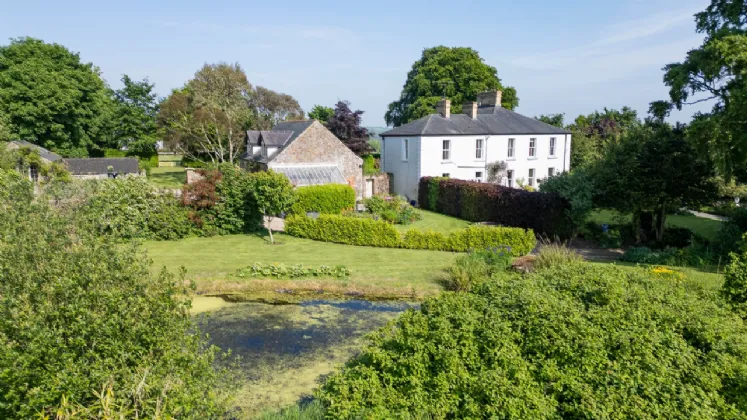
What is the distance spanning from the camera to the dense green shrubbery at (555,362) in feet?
19.9

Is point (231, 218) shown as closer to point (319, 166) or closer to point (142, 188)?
point (142, 188)

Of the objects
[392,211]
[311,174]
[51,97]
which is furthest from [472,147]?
[51,97]

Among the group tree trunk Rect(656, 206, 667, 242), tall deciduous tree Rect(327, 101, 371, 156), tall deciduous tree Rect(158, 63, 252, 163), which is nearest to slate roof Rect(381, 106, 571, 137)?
tall deciduous tree Rect(327, 101, 371, 156)

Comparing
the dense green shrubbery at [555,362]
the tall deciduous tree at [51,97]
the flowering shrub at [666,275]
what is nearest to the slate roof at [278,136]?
the tall deciduous tree at [51,97]

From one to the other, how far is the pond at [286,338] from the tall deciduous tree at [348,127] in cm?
3472

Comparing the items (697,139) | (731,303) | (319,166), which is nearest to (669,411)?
(731,303)

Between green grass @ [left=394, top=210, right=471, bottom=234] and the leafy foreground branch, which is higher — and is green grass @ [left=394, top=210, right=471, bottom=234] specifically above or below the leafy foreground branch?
below

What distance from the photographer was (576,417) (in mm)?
6109

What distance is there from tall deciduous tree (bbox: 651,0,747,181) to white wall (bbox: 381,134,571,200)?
15.9 meters

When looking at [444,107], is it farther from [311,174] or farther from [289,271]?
[289,271]

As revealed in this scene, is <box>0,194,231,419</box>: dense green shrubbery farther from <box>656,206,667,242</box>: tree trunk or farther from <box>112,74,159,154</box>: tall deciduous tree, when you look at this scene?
<box>112,74,159,154</box>: tall deciduous tree

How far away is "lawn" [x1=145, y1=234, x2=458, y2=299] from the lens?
16203 mm

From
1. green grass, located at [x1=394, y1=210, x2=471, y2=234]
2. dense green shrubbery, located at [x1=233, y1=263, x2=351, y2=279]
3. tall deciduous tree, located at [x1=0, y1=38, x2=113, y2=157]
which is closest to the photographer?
dense green shrubbery, located at [x1=233, y1=263, x2=351, y2=279]

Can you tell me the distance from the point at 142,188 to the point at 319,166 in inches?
485
